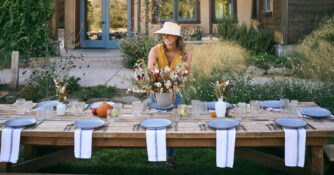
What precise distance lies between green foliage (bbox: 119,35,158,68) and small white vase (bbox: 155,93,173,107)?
4871 millimetres

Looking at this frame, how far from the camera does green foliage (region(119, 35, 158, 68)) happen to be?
851cm

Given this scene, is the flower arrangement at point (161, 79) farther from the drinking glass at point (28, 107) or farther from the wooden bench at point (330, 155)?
the wooden bench at point (330, 155)

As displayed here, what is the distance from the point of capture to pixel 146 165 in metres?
4.07

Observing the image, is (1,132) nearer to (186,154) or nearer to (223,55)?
(186,154)

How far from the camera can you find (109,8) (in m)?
12.5

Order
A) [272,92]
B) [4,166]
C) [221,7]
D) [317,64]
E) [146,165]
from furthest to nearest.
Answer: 1. [221,7]
2. [317,64]
3. [272,92]
4. [146,165]
5. [4,166]

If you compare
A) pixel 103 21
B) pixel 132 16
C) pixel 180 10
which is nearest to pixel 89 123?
pixel 132 16

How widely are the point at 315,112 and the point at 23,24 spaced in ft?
27.2

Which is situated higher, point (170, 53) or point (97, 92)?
point (170, 53)

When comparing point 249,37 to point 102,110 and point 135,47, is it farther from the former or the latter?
point 102,110

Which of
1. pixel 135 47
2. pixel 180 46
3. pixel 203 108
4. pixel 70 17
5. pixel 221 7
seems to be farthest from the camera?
pixel 221 7

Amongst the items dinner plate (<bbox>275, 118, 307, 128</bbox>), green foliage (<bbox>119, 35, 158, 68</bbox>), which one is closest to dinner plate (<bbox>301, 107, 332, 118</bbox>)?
dinner plate (<bbox>275, 118, 307, 128</bbox>)

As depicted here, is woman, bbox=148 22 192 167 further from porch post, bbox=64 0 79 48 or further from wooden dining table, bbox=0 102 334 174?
porch post, bbox=64 0 79 48

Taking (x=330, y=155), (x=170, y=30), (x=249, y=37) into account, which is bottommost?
(x=330, y=155)
